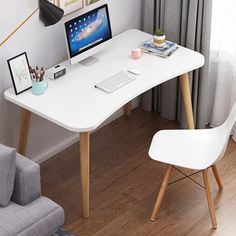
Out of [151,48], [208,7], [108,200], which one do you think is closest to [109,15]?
[151,48]

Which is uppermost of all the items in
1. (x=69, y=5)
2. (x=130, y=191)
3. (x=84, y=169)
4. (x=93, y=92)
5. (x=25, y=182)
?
(x=69, y=5)

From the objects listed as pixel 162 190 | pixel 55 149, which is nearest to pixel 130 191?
pixel 162 190

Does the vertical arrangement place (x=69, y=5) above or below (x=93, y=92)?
above

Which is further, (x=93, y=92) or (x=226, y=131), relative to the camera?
(x=93, y=92)

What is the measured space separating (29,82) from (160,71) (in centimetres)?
83

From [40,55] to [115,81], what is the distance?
54cm

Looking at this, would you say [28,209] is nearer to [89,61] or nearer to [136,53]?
[89,61]

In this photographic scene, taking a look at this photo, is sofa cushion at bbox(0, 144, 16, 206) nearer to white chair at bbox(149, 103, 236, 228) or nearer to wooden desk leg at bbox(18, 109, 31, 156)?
wooden desk leg at bbox(18, 109, 31, 156)

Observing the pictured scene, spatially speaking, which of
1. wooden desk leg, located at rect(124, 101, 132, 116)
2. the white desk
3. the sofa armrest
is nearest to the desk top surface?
the white desk

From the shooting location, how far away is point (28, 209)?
3305mm

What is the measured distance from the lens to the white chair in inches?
141

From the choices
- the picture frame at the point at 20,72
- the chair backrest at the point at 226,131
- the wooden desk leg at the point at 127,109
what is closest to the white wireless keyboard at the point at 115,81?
the picture frame at the point at 20,72

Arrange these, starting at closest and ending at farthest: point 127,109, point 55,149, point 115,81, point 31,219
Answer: point 31,219 → point 115,81 → point 55,149 → point 127,109

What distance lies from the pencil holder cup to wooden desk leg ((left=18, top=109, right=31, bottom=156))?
0.60 feet
